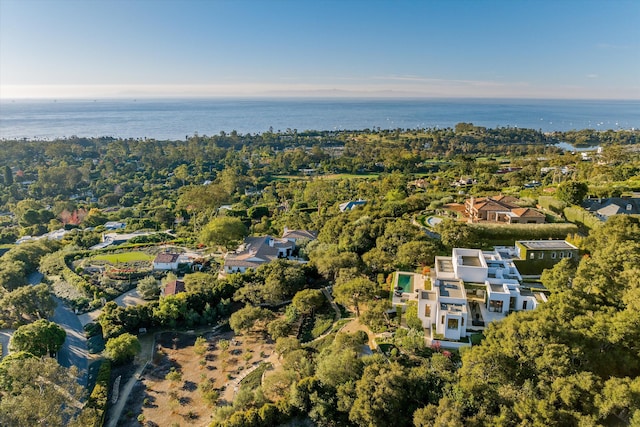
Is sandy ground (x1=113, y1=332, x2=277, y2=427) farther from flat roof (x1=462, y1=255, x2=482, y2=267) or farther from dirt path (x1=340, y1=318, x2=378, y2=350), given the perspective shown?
flat roof (x1=462, y1=255, x2=482, y2=267)

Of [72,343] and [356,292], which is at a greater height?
[356,292]

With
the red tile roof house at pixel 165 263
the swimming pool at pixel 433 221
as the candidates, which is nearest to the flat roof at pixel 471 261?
the swimming pool at pixel 433 221

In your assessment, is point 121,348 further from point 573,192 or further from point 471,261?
point 573,192

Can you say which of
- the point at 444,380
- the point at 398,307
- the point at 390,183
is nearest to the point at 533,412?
the point at 444,380

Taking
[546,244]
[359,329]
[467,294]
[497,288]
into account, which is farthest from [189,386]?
[546,244]

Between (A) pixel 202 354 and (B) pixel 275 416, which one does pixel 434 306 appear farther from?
(A) pixel 202 354

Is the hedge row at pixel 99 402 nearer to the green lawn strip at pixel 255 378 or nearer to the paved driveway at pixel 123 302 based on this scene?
the green lawn strip at pixel 255 378
